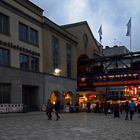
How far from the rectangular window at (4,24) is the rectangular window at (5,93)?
5912mm

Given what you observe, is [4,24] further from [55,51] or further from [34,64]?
[55,51]

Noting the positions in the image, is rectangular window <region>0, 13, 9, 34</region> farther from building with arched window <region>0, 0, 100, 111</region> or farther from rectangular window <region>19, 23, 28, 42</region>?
rectangular window <region>19, 23, 28, 42</region>

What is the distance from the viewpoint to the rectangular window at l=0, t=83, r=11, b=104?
1474 inches

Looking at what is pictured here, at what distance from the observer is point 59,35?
5216 centimetres

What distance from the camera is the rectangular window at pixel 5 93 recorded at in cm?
3744

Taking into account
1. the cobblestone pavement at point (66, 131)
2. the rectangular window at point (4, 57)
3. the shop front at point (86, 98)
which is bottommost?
the cobblestone pavement at point (66, 131)

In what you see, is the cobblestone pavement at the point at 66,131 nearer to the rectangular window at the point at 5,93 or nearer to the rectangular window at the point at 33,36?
the rectangular window at the point at 5,93

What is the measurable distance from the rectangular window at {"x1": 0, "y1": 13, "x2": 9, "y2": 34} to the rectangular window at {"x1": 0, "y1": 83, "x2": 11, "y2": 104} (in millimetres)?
5912

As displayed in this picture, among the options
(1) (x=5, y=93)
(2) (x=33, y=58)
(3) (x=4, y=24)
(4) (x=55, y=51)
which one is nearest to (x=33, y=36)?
(2) (x=33, y=58)

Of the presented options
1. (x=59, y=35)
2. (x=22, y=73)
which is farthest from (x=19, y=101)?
(x=59, y=35)

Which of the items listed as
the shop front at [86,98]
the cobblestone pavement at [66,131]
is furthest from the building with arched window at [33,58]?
the cobblestone pavement at [66,131]

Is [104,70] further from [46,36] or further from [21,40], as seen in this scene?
[21,40]

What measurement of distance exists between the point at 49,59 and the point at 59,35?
5.52m

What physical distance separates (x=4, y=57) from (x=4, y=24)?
373 centimetres
